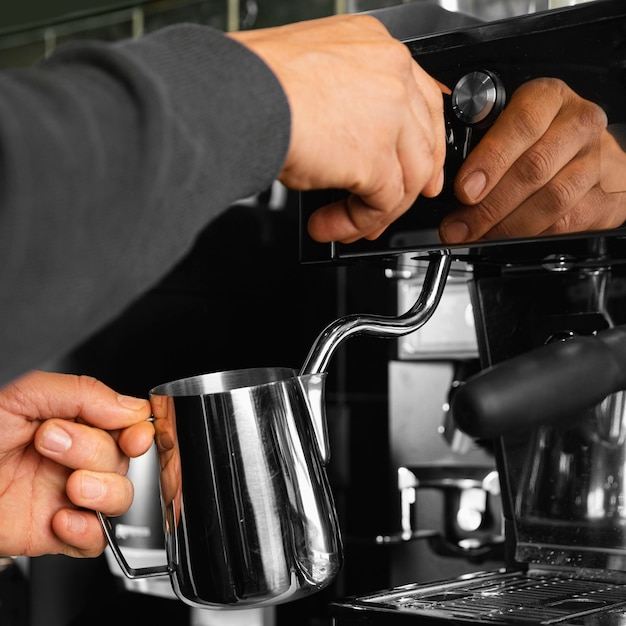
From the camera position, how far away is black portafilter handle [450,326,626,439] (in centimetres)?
42

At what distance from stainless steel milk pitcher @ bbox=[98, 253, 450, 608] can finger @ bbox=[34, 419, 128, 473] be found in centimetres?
7

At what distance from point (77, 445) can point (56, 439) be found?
0.01m

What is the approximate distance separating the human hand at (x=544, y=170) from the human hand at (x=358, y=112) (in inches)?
1.1

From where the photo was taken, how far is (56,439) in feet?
1.88

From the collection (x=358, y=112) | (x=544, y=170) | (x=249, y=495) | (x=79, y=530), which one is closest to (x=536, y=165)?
(x=544, y=170)

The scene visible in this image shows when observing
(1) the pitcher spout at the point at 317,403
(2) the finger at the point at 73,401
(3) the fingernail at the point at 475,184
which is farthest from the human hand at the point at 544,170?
(2) the finger at the point at 73,401

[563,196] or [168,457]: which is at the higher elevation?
[563,196]

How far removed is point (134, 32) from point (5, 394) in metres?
1.17

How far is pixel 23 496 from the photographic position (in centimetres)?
61

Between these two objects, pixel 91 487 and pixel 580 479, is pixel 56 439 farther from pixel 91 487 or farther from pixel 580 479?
pixel 580 479

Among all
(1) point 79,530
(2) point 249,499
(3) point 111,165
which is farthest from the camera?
(1) point 79,530

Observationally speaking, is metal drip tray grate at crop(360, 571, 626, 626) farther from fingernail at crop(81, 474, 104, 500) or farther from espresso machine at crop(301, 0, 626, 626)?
fingernail at crop(81, 474, 104, 500)

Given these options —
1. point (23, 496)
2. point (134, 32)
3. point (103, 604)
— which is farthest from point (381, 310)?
point (134, 32)

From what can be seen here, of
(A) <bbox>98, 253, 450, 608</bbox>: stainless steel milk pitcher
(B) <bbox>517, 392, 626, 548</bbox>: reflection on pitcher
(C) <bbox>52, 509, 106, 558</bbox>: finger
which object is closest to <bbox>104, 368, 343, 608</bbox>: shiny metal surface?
(A) <bbox>98, 253, 450, 608</bbox>: stainless steel milk pitcher
